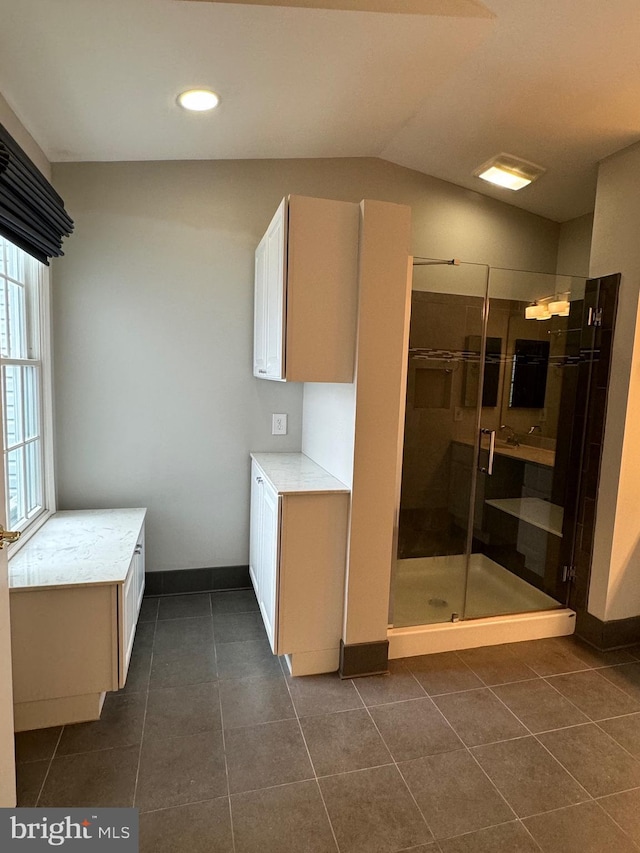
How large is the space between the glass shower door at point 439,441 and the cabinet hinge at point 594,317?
55 centimetres

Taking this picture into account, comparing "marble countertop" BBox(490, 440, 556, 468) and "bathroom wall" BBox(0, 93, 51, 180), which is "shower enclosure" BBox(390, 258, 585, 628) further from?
"bathroom wall" BBox(0, 93, 51, 180)

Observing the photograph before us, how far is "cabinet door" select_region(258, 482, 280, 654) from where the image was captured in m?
2.17

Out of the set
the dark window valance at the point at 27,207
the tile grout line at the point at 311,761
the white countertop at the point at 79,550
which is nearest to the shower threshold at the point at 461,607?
the tile grout line at the point at 311,761

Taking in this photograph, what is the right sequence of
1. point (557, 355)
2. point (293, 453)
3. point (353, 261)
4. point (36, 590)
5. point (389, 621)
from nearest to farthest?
1. point (36, 590)
2. point (353, 261)
3. point (389, 621)
4. point (557, 355)
5. point (293, 453)

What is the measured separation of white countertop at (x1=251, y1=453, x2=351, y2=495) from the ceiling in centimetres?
171

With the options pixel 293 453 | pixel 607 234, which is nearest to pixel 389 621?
pixel 293 453

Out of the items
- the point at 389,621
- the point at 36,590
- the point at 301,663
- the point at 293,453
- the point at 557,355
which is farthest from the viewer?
the point at 293,453

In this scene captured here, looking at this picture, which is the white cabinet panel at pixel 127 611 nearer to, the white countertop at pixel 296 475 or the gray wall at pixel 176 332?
the gray wall at pixel 176 332

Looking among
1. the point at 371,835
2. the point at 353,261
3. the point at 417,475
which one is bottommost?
the point at 371,835

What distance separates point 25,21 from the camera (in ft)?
5.01

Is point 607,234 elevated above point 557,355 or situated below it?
above

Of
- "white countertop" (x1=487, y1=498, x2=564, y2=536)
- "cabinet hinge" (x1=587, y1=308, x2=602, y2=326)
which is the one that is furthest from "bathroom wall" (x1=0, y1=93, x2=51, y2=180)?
"white countertop" (x1=487, y1=498, x2=564, y2=536)

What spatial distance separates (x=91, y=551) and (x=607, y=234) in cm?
299

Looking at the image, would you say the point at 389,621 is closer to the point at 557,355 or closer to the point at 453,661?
the point at 453,661
